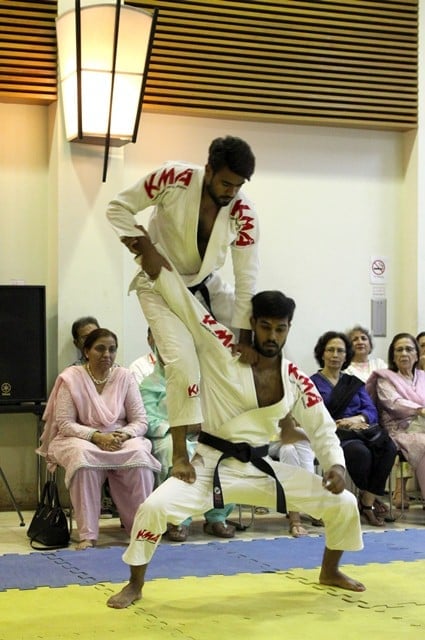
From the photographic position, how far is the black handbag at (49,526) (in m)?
5.69

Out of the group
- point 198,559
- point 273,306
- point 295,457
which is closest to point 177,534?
point 198,559

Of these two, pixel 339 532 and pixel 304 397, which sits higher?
pixel 304 397

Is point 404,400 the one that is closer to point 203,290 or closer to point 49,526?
point 49,526

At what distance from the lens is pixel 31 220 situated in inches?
282

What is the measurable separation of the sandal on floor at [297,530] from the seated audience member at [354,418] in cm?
55

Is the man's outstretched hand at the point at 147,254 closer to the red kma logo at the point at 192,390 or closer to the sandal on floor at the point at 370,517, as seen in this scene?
the red kma logo at the point at 192,390

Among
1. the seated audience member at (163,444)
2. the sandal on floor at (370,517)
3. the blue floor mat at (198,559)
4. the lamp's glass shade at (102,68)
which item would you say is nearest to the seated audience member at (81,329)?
the seated audience member at (163,444)

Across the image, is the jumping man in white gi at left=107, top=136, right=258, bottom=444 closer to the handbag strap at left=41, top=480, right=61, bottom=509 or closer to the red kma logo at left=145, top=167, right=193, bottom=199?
the red kma logo at left=145, top=167, right=193, bottom=199

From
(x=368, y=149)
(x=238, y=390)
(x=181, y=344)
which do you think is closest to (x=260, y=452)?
(x=238, y=390)

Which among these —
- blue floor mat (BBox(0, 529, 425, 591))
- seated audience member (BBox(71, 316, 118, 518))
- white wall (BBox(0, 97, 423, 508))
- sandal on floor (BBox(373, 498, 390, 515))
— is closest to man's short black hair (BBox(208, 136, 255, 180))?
blue floor mat (BBox(0, 529, 425, 591))

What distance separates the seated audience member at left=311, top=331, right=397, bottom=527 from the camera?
6406 millimetres

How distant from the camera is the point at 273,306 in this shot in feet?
13.8

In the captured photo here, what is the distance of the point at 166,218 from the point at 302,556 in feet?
6.17

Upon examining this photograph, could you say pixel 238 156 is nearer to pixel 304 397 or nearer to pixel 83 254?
pixel 304 397
